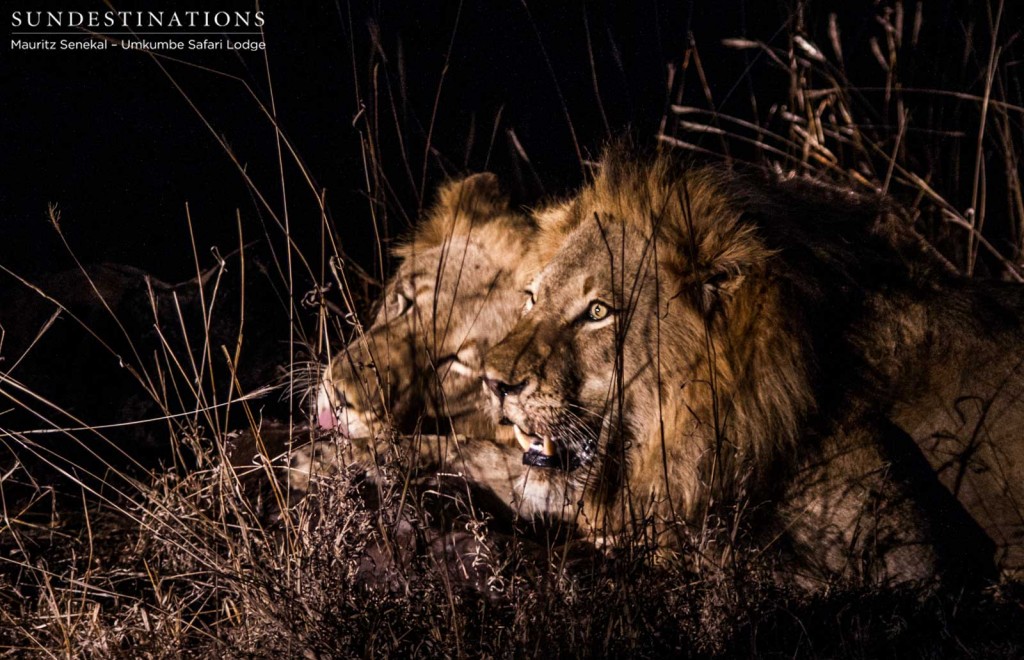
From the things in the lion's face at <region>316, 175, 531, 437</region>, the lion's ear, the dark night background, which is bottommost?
the lion's face at <region>316, 175, 531, 437</region>

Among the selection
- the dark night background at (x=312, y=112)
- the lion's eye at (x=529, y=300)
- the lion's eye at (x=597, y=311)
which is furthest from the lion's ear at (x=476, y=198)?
the lion's eye at (x=597, y=311)

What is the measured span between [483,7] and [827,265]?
292cm

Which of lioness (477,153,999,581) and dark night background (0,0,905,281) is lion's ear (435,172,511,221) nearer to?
dark night background (0,0,905,281)

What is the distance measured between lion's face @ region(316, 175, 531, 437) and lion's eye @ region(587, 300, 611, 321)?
661 mm

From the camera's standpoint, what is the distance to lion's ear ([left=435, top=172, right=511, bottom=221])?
435 centimetres

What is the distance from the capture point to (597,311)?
307cm

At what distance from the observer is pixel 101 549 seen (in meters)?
3.31

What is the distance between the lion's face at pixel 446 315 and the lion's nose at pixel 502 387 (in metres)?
0.54

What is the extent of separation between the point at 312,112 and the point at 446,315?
1726 mm

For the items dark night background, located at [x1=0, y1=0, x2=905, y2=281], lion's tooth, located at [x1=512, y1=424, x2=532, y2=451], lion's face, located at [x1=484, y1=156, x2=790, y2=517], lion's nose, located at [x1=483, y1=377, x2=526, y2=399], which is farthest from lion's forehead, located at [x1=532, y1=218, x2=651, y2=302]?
dark night background, located at [x1=0, y1=0, x2=905, y2=281]

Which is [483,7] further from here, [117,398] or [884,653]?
[884,653]

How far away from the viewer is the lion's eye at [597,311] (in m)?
3.05

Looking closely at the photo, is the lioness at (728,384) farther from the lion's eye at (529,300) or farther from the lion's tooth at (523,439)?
the lion's eye at (529,300)

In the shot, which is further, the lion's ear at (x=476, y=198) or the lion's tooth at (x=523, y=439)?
the lion's ear at (x=476, y=198)
